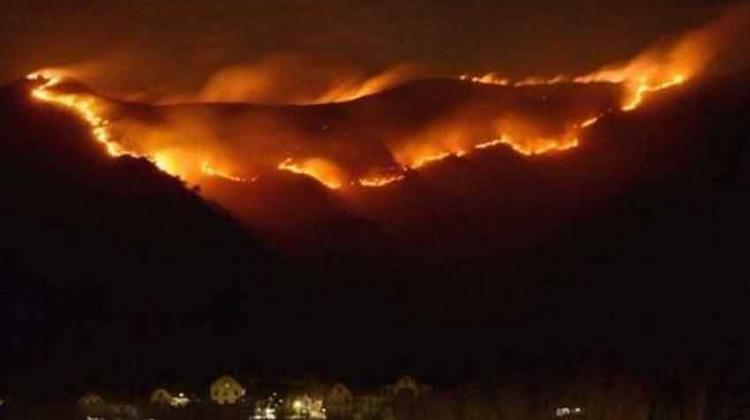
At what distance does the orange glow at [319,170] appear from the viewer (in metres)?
14.7

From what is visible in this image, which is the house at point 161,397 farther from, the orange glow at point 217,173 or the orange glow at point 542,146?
the orange glow at point 542,146

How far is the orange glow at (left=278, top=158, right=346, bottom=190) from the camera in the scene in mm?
14672

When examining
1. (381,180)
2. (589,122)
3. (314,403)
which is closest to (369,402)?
(314,403)

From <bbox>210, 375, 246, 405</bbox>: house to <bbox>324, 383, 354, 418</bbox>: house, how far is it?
0.74m

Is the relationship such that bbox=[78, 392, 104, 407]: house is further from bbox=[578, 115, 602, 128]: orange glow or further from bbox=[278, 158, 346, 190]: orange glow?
bbox=[578, 115, 602, 128]: orange glow

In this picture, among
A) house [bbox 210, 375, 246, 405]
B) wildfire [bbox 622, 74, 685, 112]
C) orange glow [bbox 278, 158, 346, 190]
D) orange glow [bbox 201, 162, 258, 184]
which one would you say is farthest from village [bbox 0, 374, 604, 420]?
wildfire [bbox 622, 74, 685, 112]

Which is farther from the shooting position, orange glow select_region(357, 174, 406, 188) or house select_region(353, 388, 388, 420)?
orange glow select_region(357, 174, 406, 188)

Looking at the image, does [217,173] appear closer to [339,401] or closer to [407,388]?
[339,401]

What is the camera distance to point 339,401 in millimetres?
11727

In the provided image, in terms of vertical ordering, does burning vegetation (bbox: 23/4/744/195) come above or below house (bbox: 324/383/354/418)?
above

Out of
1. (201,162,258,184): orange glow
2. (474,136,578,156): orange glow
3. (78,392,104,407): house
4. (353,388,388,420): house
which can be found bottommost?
(353,388,388,420): house

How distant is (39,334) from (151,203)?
67.1 inches

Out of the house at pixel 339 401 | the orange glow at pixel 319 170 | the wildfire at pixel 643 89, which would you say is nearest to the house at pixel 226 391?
the house at pixel 339 401

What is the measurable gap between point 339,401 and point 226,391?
0.98 metres
